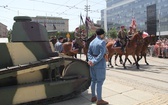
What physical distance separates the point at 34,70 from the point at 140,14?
88162mm

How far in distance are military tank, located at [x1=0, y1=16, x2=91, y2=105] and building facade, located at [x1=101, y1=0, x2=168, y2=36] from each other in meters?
59.6

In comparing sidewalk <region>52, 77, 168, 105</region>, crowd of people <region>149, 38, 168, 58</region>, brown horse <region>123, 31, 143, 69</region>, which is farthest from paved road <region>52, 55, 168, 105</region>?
crowd of people <region>149, 38, 168, 58</region>

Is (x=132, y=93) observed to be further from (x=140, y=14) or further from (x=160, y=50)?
(x=140, y=14)

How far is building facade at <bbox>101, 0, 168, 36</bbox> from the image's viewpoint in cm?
7994

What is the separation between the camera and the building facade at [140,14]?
79.9 metres

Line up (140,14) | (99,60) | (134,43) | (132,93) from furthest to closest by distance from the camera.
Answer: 1. (140,14)
2. (134,43)
3. (132,93)
4. (99,60)

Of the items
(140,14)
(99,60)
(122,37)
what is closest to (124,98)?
(99,60)

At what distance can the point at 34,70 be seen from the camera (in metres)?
5.93

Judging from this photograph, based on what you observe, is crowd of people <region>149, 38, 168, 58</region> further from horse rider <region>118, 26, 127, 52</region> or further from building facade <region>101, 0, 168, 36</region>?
building facade <region>101, 0, 168, 36</region>

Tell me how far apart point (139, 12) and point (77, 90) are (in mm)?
87668

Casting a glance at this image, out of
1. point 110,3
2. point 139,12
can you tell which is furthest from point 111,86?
point 110,3

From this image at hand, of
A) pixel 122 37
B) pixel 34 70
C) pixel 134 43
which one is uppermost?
pixel 122 37

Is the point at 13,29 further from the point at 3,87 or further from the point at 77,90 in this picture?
the point at 77,90

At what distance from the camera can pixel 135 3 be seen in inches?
3681
